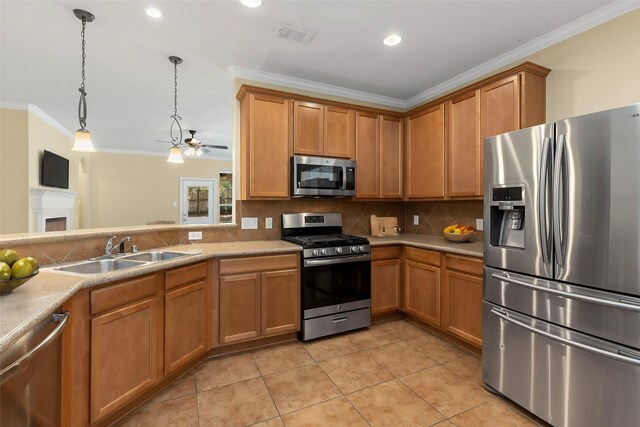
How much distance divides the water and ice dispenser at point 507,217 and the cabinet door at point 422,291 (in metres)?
0.90

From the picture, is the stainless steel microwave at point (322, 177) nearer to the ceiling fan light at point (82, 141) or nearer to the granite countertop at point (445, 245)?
the granite countertop at point (445, 245)

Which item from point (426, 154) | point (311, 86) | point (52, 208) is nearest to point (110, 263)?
point (311, 86)

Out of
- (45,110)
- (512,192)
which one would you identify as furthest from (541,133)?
(45,110)

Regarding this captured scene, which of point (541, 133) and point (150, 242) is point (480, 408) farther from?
point (150, 242)

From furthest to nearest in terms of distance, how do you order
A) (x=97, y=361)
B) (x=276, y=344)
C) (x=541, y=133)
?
(x=276, y=344) → (x=541, y=133) → (x=97, y=361)

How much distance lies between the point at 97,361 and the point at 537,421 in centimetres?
255

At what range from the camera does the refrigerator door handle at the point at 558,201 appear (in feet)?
5.44

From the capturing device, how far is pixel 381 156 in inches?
143

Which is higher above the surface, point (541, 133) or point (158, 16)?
point (158, 16)

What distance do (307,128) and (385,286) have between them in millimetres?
1887

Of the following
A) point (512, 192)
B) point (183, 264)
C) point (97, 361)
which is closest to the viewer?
point (97, 361)

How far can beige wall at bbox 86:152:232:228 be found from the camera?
24.8ft

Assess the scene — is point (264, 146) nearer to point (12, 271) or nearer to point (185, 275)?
point (185, 275)

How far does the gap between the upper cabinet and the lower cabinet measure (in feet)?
→ 3.95
